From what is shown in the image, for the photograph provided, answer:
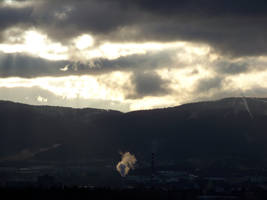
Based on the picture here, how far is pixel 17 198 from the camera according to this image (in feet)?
515

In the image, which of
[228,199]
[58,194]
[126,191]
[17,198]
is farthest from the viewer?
[228,199]

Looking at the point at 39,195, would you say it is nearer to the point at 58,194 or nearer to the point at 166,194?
the point at 58,194

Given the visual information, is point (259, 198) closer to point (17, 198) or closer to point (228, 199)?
point (228, 199)

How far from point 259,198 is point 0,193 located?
80.6 metres

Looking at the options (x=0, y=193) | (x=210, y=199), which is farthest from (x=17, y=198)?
(x=210, y=199)

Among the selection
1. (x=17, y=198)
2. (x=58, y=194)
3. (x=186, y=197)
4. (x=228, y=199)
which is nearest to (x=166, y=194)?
(x=186, y=197)

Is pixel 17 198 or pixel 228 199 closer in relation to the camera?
pixel 17 198

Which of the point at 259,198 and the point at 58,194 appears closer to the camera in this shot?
the point at 58,194

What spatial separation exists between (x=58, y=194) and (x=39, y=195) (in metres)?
6.35

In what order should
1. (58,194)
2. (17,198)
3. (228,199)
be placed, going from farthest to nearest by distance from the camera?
(228,199) < (58,194) < (17,198)

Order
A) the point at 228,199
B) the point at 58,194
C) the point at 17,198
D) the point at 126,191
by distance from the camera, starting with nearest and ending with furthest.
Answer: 1. the point at 17,198
2. the point at 58,194
3. the point at 126,191
4. the point at 228,199

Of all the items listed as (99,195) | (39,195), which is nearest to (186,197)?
(99,195)

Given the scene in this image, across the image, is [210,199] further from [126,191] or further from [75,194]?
[75,194]

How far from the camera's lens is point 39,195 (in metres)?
166
